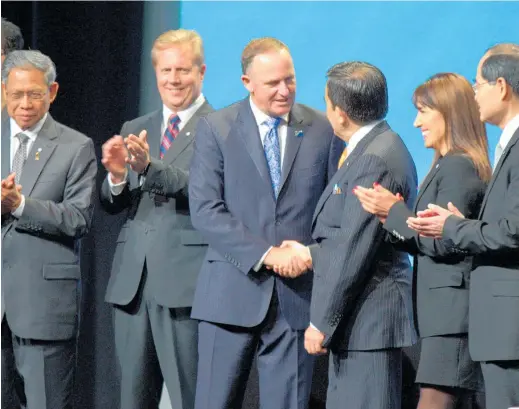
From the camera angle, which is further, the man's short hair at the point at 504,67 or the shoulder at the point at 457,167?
the shoulder at the point at 457,167

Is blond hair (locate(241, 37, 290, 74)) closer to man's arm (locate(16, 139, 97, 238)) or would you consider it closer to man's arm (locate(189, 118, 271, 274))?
man's arm (locate(189, 118, 271, 274))

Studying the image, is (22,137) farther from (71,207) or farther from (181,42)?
(181,42)

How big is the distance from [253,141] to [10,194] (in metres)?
0.93

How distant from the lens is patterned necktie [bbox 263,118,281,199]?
11.9ft

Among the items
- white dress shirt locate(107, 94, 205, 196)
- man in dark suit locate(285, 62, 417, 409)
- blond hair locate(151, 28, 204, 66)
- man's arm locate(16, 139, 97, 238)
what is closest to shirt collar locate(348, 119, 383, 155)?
man in dark suit locate(285, 62, 417, 409)

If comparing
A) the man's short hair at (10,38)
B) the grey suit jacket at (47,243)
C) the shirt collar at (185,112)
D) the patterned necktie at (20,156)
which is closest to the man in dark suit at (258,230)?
the shirt collar at (185,112)

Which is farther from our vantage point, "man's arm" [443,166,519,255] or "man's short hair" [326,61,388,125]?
"man's short hair" [326,61,388,125]

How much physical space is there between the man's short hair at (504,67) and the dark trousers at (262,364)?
1.09 m

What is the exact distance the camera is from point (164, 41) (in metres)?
4.04

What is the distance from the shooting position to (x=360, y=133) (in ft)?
10.6

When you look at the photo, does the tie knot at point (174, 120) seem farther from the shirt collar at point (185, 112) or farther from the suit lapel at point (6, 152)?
the suit lapel at point (6, 152)

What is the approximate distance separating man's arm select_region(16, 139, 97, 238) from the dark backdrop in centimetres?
87

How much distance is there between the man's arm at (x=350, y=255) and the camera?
3092 millimetres

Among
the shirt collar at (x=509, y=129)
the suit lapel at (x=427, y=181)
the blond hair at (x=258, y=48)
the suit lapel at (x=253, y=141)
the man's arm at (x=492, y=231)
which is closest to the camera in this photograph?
the man's arm at (x=492, y=231)
